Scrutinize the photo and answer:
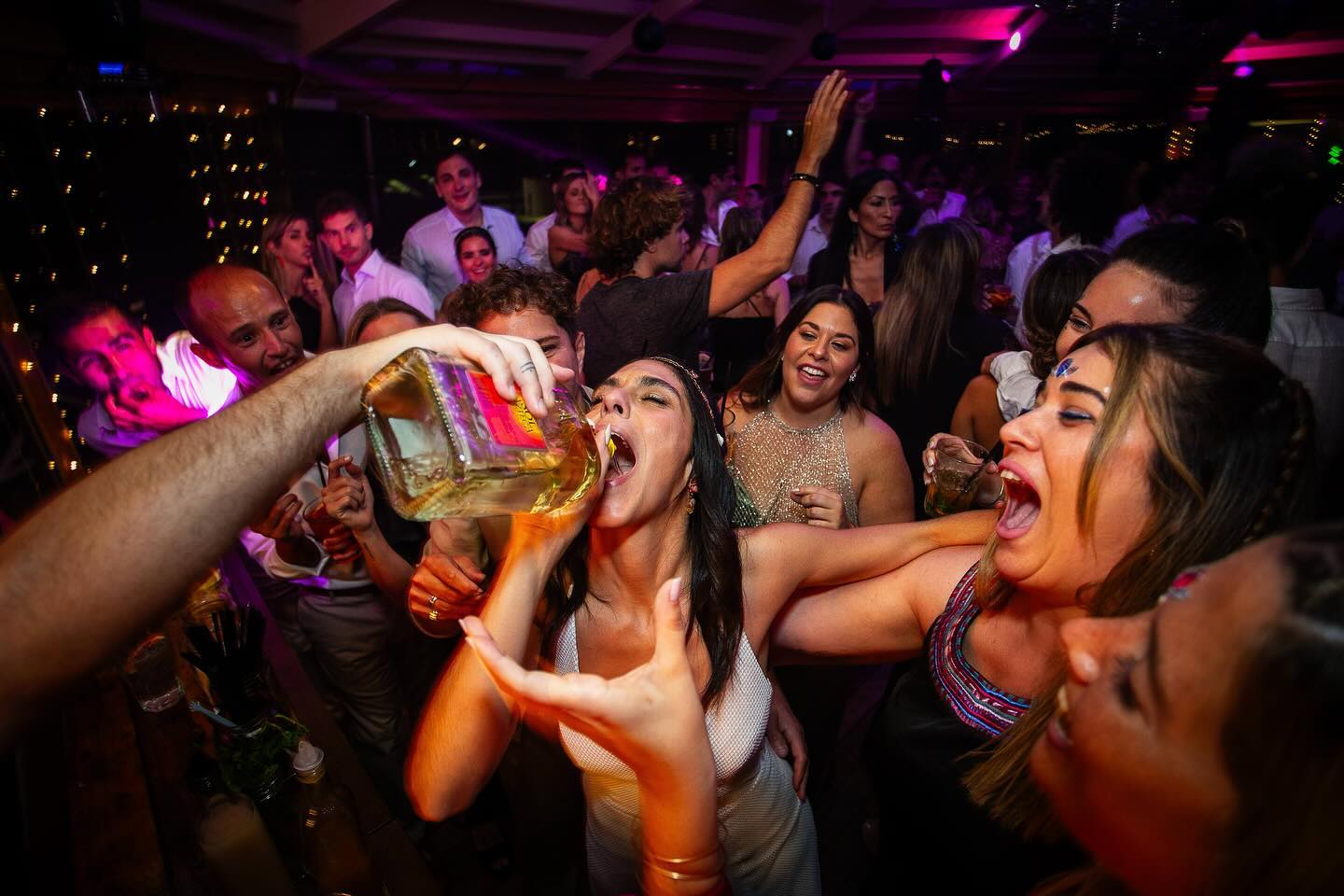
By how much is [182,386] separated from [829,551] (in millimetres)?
3510

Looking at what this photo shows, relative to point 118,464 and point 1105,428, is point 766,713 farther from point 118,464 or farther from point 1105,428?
point 118,464

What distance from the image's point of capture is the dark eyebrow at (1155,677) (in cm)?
69

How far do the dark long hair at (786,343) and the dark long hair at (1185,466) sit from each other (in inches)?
57.7

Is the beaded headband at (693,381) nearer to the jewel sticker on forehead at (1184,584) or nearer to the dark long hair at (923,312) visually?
the jewel sticker on forehead at (1184,584)

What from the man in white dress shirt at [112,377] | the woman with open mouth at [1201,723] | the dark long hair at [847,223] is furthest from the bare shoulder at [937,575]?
the man in white dress shirt at [112,377]

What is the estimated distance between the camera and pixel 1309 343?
2.65 meters

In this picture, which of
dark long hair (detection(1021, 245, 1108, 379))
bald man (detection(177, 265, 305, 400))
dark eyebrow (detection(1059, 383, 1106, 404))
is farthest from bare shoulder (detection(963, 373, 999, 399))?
bald man (detection(177, 265, 305, 400))

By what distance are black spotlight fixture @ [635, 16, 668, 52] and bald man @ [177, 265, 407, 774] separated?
20.0 feet

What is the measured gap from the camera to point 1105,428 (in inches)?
46.7

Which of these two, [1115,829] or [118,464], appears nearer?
[1115,829]

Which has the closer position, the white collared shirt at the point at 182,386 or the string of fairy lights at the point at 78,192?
the white collared shirt at the point at 182,386

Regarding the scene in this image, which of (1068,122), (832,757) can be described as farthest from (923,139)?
(832,757)

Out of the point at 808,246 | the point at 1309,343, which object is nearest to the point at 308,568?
the point at 1309,343

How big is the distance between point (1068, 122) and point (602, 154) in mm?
9106
